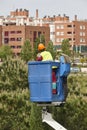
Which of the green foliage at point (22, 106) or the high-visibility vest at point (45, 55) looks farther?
the green foliage at point (22, 106)

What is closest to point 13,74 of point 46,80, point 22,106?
point 22,106

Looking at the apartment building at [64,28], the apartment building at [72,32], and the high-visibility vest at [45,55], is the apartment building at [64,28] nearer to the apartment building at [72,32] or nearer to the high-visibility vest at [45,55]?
the apartment building at [72,32]

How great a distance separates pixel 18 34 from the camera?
123 meters

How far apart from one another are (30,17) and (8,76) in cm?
12720

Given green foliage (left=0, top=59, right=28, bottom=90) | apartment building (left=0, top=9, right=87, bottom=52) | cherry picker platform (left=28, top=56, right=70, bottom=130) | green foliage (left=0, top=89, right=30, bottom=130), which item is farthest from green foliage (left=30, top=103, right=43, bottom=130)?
apartment building (left=0, top=9, right=87, bottom=52)

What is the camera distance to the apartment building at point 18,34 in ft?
402

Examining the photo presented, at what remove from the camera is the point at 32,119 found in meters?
13.1

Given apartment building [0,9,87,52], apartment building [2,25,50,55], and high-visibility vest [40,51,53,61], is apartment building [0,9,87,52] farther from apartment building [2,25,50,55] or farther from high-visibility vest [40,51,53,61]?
high-visibility vest [40,51,53,61]

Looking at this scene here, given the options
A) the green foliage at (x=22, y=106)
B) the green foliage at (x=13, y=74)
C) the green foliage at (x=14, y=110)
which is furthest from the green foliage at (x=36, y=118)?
the green foliage at (x=13, y=74)

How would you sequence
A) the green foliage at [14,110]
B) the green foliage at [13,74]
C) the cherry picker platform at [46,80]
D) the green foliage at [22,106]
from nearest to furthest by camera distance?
the cherry picker platform at [46,80] → the green foliage at [22,106] → the green foliage at [14,110] → the green foliage at [13,74]

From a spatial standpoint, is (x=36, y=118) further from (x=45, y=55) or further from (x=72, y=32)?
(x=72, y=32)

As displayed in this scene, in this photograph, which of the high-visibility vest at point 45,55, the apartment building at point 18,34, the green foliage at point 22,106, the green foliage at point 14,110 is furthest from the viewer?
the apartment building at point 18,34

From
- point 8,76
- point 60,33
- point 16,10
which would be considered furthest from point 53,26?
point 8,76

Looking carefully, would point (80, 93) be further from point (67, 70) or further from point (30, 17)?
point (30, 17)
